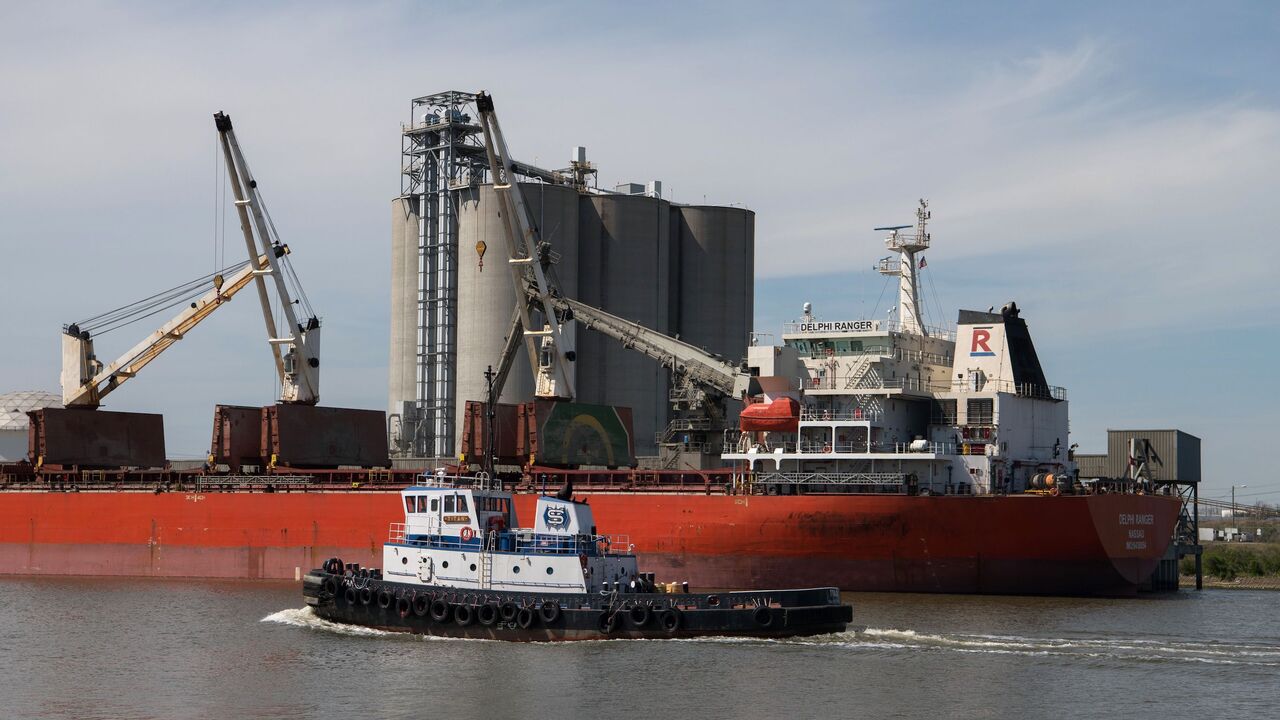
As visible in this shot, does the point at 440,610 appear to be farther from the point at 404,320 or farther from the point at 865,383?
the point at 404,320

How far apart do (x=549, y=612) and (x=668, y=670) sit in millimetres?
3377

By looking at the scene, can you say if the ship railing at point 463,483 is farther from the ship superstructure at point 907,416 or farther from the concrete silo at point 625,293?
the concrete silo at point 625,293

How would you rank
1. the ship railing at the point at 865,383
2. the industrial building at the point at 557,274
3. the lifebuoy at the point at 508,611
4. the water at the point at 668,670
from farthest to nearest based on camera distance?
the industrial building at the point at 557,274
the ship railing at the point at 865,383
the lifebuoy at the point at 508,611
the water at the point at 668,670

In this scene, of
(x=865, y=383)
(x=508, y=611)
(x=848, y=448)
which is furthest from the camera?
(x=865, y=383)

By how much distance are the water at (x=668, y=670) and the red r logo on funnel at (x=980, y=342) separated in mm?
9091

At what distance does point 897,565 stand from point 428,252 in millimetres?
33582

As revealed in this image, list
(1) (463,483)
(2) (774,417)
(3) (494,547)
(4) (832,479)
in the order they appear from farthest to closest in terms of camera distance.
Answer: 1. (2) (774,417)
2. (4) (832,479)
3. (1) (463,483)
4. (3) (494,547)

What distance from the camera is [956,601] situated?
32.4 meters

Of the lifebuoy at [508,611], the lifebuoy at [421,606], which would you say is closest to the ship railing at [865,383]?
the lifebuoy at [508,611]

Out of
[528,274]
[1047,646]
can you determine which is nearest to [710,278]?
[528,274]

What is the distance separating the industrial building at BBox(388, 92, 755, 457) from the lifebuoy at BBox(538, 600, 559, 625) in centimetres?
3123

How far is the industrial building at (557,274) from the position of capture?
59.1m

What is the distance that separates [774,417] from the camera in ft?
121

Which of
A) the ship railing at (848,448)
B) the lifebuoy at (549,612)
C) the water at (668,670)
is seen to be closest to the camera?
the water at (668,670)
